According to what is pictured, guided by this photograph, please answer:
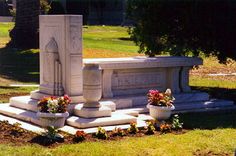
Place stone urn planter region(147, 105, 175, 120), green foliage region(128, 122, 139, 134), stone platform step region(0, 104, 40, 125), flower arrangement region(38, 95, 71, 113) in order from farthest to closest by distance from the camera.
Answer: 1. stone platform step region(0, 104, 40, 125)
2. stone urn planter region(147, 105, 175, 120)
3. green foliage region(128, 122, 139, 134)
4. flower arrangement region(38, 95, 71, 113)

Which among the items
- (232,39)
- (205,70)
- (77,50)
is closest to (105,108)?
(77,50)

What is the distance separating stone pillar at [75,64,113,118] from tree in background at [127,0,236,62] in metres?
5.85

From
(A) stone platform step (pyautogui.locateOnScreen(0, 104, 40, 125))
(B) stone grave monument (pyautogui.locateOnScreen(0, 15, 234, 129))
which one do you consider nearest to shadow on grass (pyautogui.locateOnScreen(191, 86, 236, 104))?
(B) stone grave monument (pyautogui.locateOnScreen(0, 15, 234, 129))

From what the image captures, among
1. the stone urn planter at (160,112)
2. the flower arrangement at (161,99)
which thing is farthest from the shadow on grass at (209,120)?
the flower arrangement at (161,99)

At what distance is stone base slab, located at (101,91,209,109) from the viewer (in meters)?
12.9

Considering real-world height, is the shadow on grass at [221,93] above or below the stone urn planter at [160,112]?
below

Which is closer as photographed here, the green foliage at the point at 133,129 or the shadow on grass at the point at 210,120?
the green foliage at the point at 133,129

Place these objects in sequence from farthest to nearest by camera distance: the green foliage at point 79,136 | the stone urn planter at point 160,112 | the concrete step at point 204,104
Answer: the concrete step at point 204,104, the stone urn planter at point 160,112, the green foliage at point 79,136

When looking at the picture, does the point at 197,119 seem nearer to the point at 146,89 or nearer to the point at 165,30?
the point at 146,89

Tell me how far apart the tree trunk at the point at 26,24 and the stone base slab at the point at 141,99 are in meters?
13.3

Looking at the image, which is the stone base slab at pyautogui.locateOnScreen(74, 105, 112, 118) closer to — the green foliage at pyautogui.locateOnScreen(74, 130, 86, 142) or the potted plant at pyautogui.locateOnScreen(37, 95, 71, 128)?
the potted plant at pyautogui.locateOnScreen(37, 95, 71, 128)

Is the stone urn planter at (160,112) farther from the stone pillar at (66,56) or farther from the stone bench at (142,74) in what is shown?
the stone bench at (142,74)

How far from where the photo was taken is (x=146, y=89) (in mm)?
14055

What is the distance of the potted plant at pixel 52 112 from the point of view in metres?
10.2
